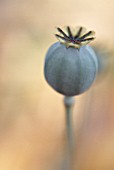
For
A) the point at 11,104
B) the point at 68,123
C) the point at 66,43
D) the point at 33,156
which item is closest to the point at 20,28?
the point at 11,104

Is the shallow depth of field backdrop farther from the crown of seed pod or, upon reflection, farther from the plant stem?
the crown of seed pod

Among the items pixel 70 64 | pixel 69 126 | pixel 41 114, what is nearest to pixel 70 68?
pixel 70 64

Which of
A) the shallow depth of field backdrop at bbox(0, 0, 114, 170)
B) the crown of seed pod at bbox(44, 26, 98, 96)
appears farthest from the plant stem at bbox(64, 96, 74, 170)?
the shallow depth of field backdrop at bbox(0, 0, 114, 170)

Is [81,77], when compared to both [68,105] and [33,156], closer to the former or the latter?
[68,105]

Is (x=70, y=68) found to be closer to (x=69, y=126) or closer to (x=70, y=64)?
(x=70, y=64)

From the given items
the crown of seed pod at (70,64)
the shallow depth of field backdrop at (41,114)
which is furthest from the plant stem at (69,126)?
the shallow depth of field backdrop at (41,114)

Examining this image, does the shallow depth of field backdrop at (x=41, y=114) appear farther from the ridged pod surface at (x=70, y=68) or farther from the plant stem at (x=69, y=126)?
the ridged pod surface at (x=70, y=68)
